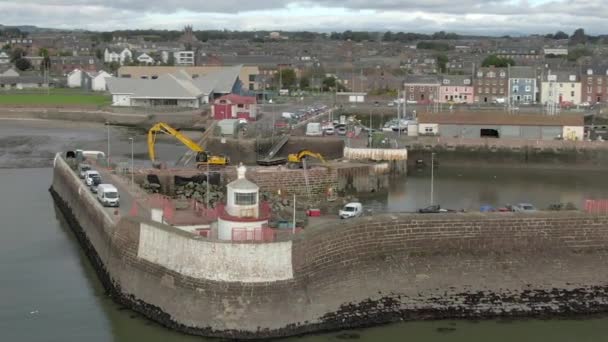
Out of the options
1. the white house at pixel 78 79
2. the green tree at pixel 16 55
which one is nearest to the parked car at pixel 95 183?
the white house at pixel 78 79

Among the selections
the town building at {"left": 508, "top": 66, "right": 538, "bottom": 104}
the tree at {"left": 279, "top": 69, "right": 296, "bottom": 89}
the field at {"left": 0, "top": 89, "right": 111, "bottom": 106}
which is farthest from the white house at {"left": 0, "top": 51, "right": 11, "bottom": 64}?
the town building at {"left": 508, "top": 66, "right": 538, "bottom": 104}

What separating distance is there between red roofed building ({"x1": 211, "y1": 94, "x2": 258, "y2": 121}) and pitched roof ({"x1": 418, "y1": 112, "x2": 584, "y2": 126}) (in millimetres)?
11106

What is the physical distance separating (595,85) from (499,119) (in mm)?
27793

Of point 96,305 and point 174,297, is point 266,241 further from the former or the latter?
point 96,305

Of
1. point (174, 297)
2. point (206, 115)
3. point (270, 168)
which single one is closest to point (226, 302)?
point (174, 297)

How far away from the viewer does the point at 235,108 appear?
166 feet

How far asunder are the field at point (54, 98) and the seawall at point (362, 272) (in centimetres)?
4719

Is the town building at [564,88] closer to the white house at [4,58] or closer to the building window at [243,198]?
the building window at [243,198]

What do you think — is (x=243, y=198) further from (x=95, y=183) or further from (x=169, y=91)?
(x=169, y=91)

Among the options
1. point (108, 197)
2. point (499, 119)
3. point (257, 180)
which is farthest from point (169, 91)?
point (108, 197)

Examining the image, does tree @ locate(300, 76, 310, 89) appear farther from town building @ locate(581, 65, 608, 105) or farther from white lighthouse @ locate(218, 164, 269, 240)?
white lighthouse @ locate(218, 164, 269, 240)

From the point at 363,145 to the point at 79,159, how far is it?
12.7 m

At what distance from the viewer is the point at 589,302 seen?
684 inches

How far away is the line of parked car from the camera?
70.7 ft
